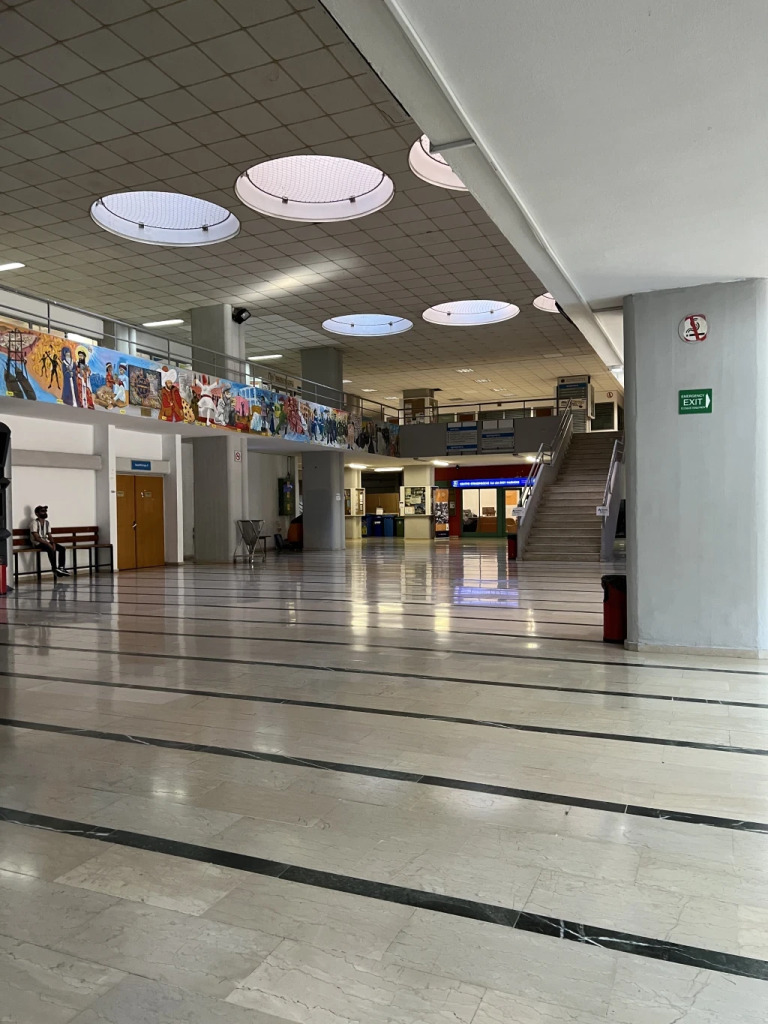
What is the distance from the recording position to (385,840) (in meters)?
2.83

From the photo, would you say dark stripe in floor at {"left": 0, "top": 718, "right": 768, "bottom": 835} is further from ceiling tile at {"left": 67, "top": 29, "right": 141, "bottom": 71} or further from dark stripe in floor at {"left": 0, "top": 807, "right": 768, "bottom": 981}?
ceiling tile at {"left": 67, "top": 29, "right": 141, "bottom": 71}

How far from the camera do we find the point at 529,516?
1764 cm

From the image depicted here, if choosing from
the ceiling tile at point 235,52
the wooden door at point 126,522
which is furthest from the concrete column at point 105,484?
the ceiling tile at point 235,52

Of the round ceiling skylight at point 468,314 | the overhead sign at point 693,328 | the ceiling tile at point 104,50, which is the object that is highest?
the round ceiling skylight at point 468,314

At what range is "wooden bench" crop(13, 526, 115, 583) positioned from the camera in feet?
46.4

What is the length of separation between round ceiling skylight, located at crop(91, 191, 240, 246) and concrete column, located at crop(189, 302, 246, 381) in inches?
163

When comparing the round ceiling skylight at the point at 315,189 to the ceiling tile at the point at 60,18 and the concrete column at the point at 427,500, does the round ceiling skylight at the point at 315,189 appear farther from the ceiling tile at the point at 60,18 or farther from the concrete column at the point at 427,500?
the concrete column at the point at 427,500

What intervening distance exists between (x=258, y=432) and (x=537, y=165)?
49.5 feet

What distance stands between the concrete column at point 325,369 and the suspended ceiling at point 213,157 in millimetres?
2778

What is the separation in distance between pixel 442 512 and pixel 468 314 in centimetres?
1255

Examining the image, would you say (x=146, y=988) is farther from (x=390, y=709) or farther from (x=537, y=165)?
(x=537, y=165)

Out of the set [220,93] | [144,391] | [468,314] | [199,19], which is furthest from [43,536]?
[468,314]

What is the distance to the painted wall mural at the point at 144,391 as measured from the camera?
1219 cm

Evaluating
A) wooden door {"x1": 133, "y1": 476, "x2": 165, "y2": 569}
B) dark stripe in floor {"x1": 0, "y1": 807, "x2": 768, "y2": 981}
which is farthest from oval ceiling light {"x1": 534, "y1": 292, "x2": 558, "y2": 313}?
dark stripe in floor {"x1": 0, "y1": 807, "x2": 768, "y2": 981}
